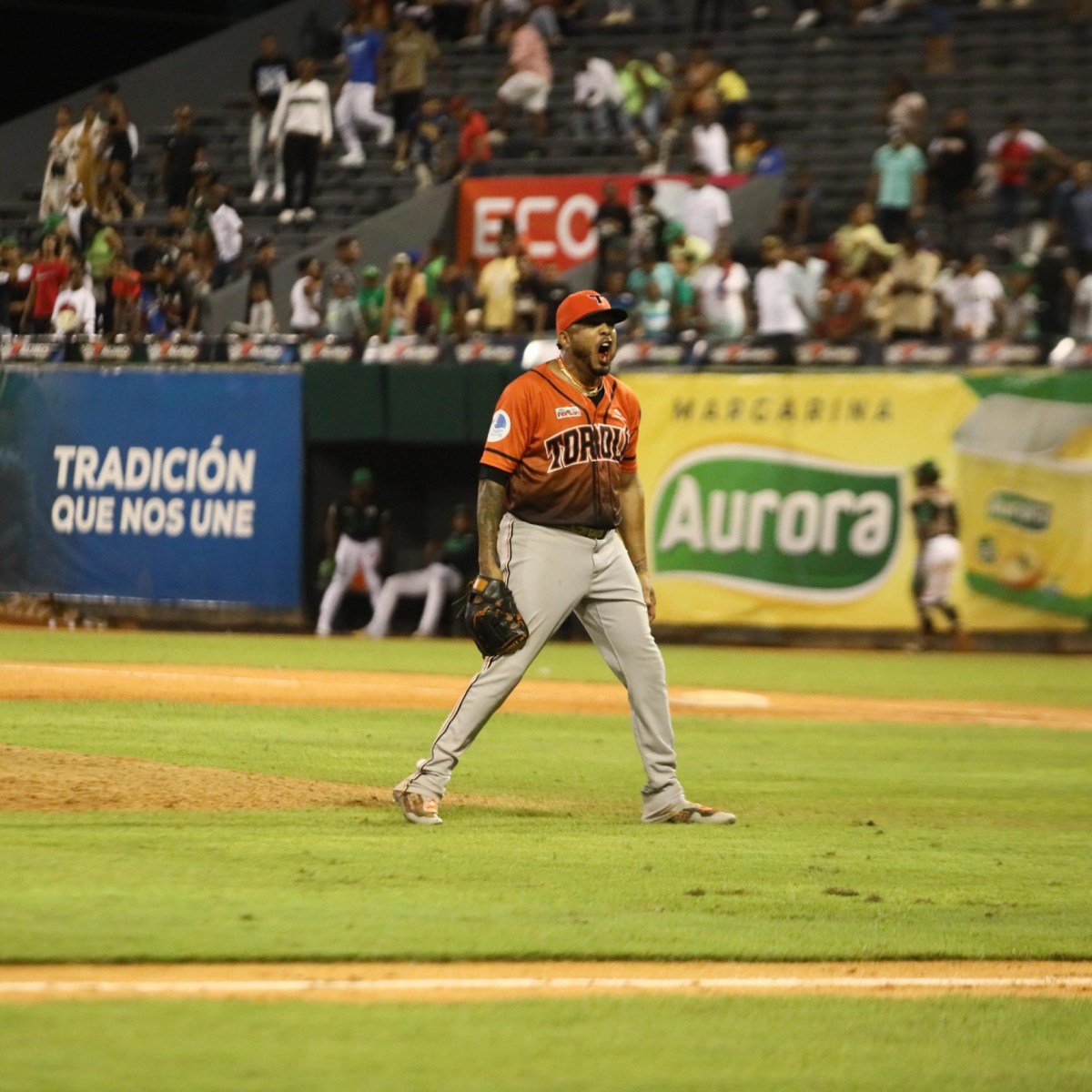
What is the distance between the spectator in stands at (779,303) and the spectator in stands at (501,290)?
2.91 metres

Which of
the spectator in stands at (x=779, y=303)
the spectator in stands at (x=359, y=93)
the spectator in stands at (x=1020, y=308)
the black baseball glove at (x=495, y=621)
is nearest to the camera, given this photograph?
the black baseball glove at (x=495, y=621)

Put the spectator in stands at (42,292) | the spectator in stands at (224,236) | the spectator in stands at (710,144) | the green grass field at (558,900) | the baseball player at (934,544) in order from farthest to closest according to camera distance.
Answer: the spectator in stands at (224,236) → the spectator in stands at (710,144) → the spectator in stands at (42,292) → the baseball player at (934,544) → the green grass field at (558,900)

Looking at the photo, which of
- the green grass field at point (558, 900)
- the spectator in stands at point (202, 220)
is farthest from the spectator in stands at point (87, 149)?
the green grass field at point (558, 900)

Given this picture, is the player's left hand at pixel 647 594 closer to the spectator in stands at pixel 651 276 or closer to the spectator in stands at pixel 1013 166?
the spectator in stands at pixel 651 276

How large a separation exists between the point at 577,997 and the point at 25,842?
2817 millimetres

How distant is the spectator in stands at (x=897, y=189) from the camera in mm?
22297

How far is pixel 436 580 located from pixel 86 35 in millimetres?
16921

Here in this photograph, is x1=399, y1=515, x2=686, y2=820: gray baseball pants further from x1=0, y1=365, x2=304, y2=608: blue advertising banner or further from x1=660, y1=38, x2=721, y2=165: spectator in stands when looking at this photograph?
x1=660, y1=38, x2=721, y2=165: spectator in stands

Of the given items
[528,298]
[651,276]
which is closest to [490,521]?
[651,276]

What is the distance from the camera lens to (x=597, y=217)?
23.0 metres

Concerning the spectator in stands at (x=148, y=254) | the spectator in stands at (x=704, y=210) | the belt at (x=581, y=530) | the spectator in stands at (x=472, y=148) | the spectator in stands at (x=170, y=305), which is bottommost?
the belt at (x=581, y=530)

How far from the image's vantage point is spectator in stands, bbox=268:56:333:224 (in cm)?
2608

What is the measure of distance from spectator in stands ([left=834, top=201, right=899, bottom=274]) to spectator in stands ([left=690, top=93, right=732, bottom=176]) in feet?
9.91

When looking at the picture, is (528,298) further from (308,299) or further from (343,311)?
(308,299)
